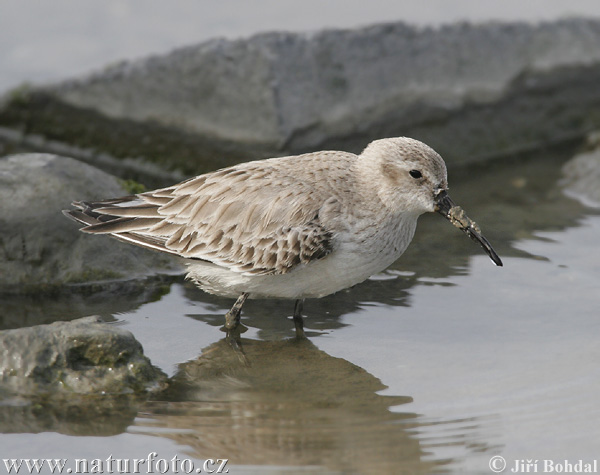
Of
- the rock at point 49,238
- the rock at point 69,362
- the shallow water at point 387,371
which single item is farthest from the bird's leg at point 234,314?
the rock at point 49,238

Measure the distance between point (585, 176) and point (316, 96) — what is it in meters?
3.53

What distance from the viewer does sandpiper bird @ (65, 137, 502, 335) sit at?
688cm

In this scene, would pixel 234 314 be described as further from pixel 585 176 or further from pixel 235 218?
pixel 585 176

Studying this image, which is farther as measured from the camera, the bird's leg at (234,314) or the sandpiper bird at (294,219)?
the bird's leg at (234,314)

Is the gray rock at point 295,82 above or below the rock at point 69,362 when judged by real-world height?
above

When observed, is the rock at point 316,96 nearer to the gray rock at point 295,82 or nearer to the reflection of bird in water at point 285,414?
the gray rock at point 295,82

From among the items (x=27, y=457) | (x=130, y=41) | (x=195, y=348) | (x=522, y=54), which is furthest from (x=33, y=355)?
(x=522, y=54)

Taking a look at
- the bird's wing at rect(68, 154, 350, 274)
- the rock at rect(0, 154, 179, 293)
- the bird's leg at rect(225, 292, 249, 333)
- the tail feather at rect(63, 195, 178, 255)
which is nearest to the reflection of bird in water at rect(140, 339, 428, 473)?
the bird's leg at rect(225, 292, 249, 333)

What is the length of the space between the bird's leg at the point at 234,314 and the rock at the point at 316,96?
313 cm

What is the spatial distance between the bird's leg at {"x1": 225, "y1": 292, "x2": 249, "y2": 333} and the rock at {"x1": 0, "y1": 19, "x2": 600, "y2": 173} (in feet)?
10.3

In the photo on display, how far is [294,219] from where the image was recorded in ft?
22.8

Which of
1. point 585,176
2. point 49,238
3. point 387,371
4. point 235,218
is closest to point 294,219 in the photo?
point 235,218

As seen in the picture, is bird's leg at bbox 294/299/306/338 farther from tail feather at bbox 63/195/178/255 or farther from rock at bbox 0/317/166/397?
rock at bbox 0/317/166/397

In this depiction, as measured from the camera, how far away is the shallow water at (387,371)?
5.45 m
